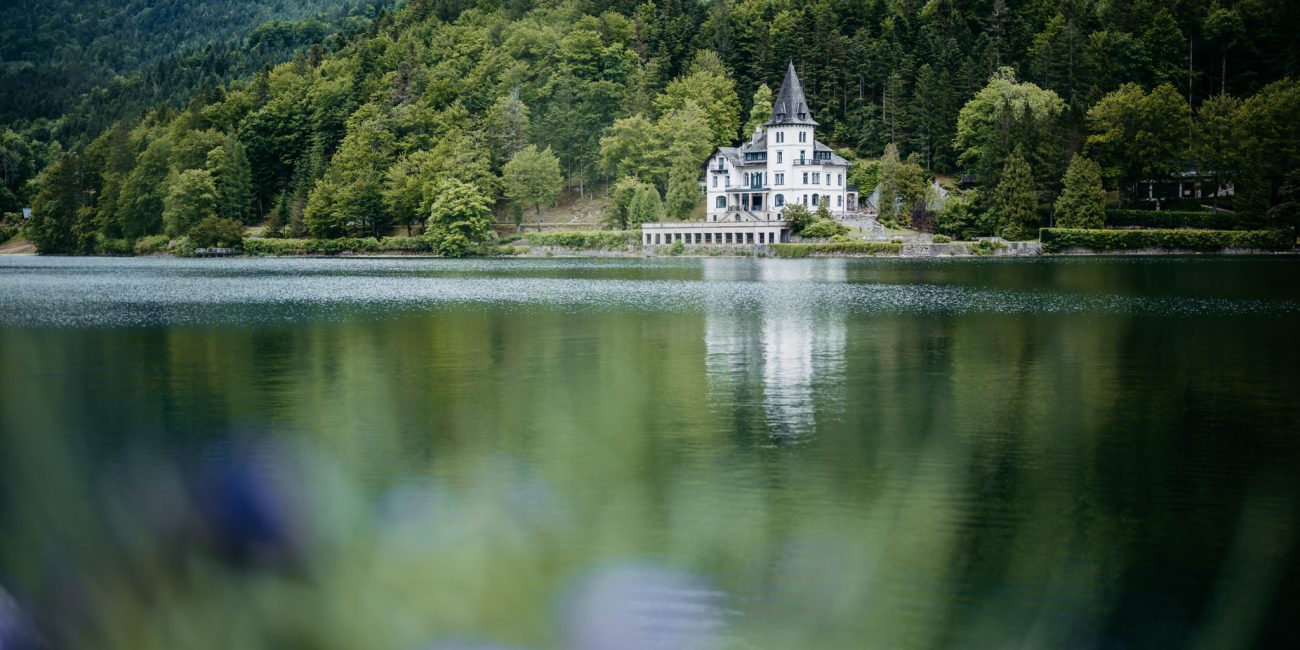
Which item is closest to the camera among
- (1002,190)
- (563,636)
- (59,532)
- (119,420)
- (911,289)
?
(563,636)

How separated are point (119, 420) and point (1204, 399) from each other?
785 inches

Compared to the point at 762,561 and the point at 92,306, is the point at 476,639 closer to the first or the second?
the point at 762,561

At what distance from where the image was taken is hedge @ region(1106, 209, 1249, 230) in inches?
3258

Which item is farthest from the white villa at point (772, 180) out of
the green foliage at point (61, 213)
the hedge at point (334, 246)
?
the green foliage at point (61, 213)

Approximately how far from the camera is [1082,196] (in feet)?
276

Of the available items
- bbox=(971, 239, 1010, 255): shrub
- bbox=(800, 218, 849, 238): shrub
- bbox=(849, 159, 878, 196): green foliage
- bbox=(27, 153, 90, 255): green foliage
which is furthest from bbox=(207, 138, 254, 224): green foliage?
bbox=(971, 239, 1010, 255): shrub

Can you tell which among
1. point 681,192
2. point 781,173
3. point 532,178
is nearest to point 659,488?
point 681,192

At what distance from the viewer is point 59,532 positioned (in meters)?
13.7

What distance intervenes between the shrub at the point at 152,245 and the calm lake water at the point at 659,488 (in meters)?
92.1

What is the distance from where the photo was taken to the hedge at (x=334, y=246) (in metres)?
110

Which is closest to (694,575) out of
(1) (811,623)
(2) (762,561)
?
(2) (762,561)

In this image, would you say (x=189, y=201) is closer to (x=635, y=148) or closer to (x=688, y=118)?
→ (x=635, y=148)

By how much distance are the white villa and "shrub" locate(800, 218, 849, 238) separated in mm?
3451

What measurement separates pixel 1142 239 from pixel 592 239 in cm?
4528
